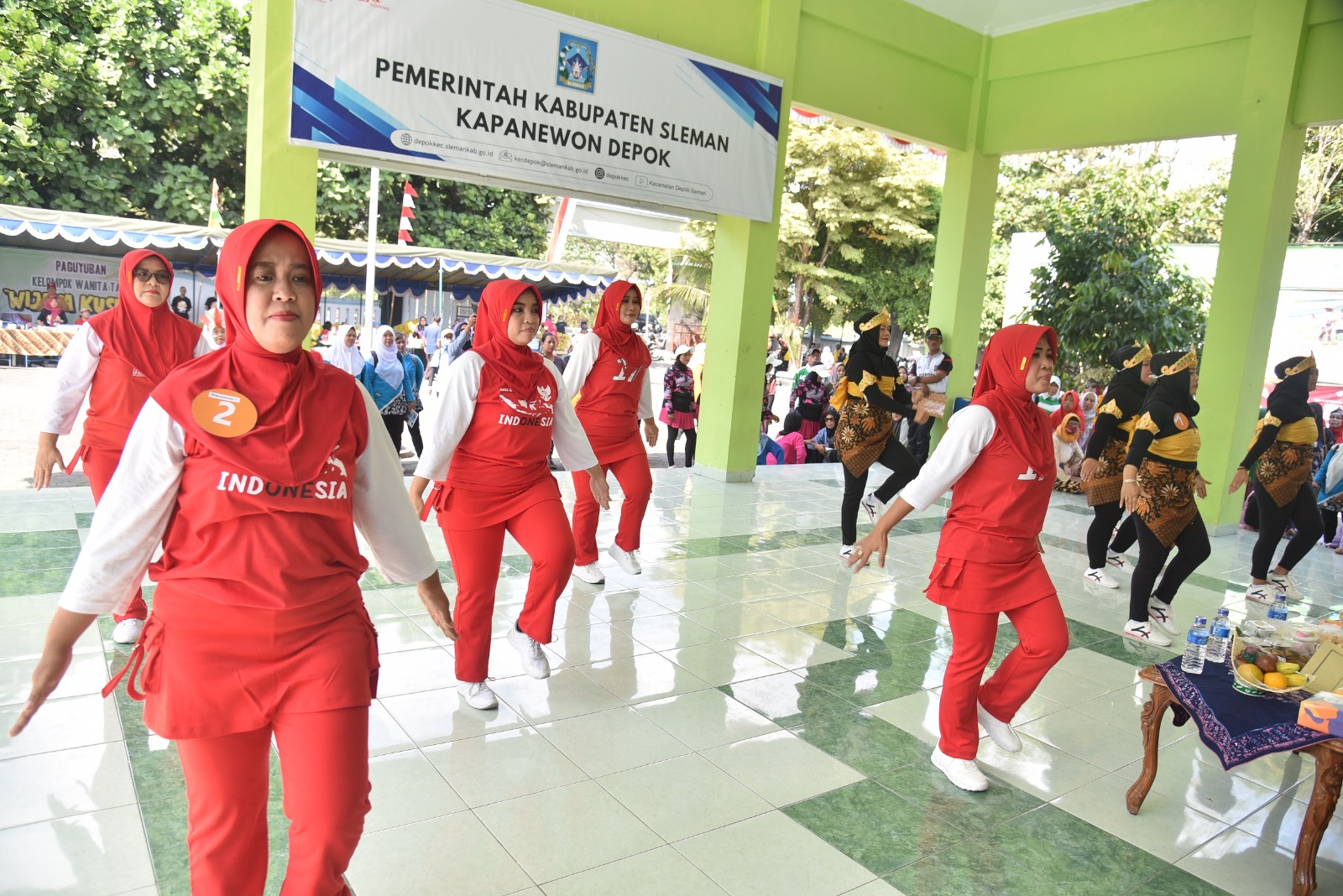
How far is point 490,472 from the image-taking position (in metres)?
3.71

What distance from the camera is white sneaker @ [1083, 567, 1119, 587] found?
672 centimetres

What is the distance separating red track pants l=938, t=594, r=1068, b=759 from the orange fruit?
1.92 ft

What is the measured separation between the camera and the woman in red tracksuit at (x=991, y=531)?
335 centimetres

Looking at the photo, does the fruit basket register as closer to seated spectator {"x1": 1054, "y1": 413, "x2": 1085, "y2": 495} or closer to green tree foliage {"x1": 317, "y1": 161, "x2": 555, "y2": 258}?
seated spectator {"x1": 1054, "y1": 413, "x2": 1085, "y2": 495}

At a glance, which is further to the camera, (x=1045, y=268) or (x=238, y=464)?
(x=1045, y=268)

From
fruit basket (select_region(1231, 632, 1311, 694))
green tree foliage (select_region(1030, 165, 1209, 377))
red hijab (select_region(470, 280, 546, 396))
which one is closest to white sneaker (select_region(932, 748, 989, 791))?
fruit basket (select_region(1231, 632, 1311, 694))

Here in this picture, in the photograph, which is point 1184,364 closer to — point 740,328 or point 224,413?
point 740,328

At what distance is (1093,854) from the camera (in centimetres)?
308

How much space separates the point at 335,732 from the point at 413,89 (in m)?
6.45

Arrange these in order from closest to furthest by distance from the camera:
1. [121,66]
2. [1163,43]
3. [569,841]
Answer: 1. [569,841]
2. [1163,43]
3. [121,66]

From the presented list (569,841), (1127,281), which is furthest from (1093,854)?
(1127,281)

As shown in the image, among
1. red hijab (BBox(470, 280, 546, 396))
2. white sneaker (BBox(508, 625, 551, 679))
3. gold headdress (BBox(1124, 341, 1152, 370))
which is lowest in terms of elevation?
white sneaker (BBox(508, 625, 551, 679))

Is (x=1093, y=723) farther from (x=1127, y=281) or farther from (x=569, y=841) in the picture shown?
(x=1127, y=281)

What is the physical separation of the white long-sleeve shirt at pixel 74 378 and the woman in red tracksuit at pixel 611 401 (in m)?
2.39
